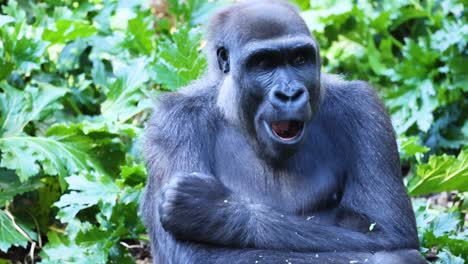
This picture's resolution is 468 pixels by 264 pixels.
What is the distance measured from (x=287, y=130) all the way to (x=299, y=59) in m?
0.39

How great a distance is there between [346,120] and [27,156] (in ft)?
8.33

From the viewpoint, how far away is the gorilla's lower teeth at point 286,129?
5.25m

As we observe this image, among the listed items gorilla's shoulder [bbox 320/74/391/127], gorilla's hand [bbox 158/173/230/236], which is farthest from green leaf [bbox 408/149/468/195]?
gorilla's hand [bbox 158/173/230/236]

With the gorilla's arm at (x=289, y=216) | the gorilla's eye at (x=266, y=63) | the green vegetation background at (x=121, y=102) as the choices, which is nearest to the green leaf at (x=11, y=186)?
the green vegetation background at (x=121, y=102)

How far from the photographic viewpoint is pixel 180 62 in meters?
7.36

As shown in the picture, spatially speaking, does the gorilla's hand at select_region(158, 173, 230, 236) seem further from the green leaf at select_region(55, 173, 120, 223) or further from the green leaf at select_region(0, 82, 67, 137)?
the green leaf at select_region(0, 82, 67, 137)

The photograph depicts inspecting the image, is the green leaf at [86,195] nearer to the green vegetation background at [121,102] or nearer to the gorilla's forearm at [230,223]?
the green vegetation background at [121,102]

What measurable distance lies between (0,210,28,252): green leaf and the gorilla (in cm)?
146

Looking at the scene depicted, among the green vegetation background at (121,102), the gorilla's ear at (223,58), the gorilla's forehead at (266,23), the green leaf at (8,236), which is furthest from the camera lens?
the green leaf at (8,236)

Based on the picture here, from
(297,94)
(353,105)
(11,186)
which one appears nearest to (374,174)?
(353,105)

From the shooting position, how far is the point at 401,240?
545 centimetres

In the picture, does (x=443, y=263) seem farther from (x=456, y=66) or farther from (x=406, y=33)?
(x=406, y=33)

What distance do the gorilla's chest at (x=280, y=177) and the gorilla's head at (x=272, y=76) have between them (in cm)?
17

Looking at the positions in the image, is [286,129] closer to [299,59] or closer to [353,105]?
[299,59]
